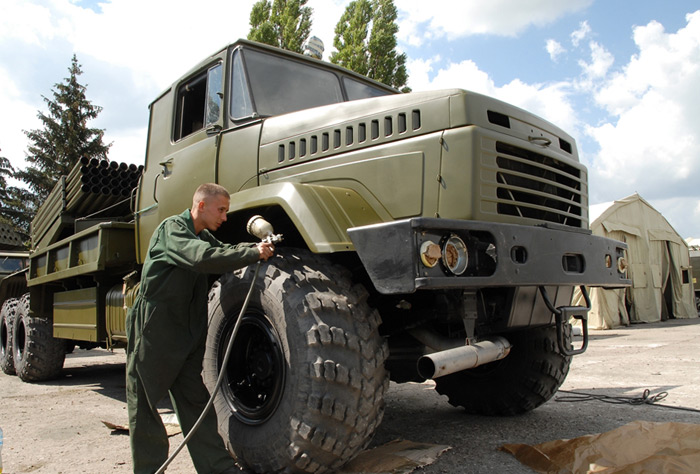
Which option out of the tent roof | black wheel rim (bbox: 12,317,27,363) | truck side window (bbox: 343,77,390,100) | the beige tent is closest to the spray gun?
truck side window (bbox: 343,77,390,100)

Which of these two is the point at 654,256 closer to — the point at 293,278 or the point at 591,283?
the point at 591,283

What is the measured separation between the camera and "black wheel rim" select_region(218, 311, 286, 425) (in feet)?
10.2

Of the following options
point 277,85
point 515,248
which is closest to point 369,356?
point 515,248

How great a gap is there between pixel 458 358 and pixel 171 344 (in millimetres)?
1541

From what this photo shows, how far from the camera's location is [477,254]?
9.57ft

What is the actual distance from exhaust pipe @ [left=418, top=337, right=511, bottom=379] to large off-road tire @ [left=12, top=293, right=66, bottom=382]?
6.30m

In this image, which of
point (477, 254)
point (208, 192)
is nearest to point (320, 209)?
point (208, 192)

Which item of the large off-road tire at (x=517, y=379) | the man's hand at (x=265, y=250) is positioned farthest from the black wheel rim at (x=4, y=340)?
the man's hand at (x=265, y=250)

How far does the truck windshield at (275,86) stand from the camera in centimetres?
419

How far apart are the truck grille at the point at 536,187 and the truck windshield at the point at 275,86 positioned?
5.75 feet

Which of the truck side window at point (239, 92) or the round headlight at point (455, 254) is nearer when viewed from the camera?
the round headlight at point (455, 254)

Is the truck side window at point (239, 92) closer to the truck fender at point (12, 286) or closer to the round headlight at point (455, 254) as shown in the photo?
the round headlight at point (455, 254)

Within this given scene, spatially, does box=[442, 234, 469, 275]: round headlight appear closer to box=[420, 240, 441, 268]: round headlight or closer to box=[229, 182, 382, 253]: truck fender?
box=[420, 240, 441, 268]: round headlight

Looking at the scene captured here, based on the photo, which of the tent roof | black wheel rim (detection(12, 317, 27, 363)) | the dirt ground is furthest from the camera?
the tent roof
